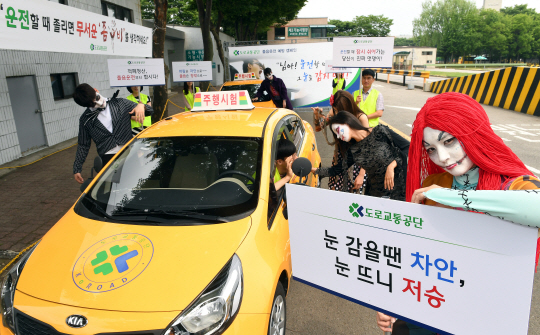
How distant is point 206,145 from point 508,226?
230 cm

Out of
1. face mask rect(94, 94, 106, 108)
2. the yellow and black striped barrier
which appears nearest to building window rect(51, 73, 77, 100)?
face mask rect(94, 94, 106, 108)

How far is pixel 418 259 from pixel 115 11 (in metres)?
13.9

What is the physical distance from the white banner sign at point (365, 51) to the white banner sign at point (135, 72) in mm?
3824

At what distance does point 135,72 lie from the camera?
7.12 metres

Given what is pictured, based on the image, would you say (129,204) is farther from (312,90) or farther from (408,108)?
(408,108)

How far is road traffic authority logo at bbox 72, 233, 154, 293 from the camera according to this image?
199 centimetres

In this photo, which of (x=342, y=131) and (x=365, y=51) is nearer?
(x=342, y=131)

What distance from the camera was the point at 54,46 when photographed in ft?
14.6

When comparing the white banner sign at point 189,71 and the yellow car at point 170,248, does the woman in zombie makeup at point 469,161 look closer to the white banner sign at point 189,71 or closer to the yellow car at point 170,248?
the yellow car at point 170,248

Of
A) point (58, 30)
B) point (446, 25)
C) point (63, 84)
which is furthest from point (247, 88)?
point (446, 25)

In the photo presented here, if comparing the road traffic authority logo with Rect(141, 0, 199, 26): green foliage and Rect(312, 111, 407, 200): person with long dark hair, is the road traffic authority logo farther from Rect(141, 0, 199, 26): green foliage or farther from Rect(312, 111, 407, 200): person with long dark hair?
Rect(141, 0, 199, 26): green foliage

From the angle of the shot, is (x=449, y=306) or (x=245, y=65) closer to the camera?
(x=449, y=306)

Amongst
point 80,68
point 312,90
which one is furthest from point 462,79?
point 80,68

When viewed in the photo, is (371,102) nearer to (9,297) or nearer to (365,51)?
(365,51)
